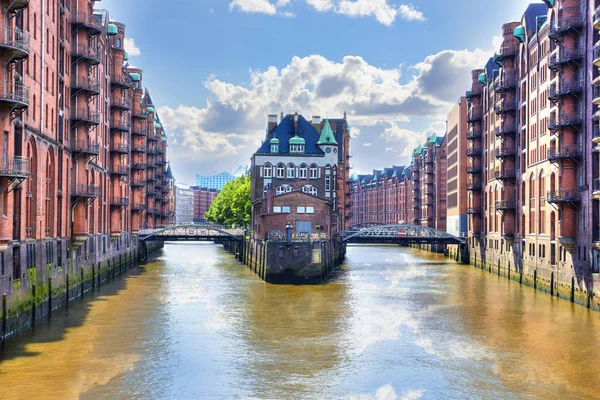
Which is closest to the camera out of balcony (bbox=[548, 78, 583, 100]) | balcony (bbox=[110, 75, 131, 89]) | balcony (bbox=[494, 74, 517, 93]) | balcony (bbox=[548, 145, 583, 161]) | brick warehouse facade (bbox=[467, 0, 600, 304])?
brick warehouse facade (bbox=[467, 0, 600, 304])

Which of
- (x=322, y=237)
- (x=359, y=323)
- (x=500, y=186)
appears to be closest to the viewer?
(x=359, y=323)

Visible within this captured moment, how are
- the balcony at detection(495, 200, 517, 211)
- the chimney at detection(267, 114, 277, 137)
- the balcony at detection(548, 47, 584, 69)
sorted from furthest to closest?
1. the chimney at detection(267, 114, 277, 137)
2. the balcony at detection(495, 200, 517, 211)
3. the balcony at detection(548, 47, 584, 69)

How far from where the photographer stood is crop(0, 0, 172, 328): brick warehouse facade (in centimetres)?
3250

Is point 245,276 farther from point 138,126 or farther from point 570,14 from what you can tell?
point 570,14

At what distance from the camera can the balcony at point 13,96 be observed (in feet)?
100

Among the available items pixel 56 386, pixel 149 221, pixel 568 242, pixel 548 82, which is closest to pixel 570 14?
pixel 548 82

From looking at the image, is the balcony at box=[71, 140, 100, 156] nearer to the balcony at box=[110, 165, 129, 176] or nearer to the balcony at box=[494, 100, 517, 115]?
the balcony at box=[110, 165, 129, 176]

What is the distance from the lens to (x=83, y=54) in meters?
49.4

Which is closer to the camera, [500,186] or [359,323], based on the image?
[359,323]

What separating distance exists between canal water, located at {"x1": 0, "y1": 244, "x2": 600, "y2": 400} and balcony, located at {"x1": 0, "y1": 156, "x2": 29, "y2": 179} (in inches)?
294

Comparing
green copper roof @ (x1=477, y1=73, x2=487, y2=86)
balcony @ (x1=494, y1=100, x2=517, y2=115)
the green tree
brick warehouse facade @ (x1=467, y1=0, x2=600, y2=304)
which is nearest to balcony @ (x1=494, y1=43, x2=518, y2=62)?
brick warehouse facade @ (x1=467, y1=0, x2=600, y2=304)

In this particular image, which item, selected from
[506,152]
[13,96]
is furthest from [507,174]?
[13,96]

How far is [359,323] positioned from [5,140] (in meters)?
20.7

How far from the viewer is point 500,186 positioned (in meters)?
72.2
